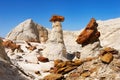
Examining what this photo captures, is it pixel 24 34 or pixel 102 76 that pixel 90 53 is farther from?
pixel 24 34

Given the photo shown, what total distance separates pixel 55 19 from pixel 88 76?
53.8 ft

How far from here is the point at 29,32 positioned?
5334 cm

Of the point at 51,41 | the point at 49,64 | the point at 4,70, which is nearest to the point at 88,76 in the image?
the point at 4,70

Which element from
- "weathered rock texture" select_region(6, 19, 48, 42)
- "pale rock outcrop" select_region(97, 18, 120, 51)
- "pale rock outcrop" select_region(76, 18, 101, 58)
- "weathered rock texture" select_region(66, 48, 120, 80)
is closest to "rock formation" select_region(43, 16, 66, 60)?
"pale rock outcrop" select_region(76, 18, 101, 58)

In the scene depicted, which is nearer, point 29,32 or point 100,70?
point 100,70

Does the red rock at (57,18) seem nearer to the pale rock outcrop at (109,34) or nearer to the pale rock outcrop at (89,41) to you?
the pale rock outcrop at (89,41)

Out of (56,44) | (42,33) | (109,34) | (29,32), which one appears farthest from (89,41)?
(42,33)

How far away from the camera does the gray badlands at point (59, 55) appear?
749 inches

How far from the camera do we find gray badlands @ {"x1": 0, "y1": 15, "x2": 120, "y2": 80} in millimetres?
19016

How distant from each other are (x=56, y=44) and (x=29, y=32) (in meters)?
19.8

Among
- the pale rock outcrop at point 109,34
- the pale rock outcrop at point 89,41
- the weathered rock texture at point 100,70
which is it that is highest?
the pale rock outcrop at point 109,34

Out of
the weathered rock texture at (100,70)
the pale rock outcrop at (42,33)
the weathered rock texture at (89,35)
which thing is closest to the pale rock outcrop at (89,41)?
the weathered rock texture at (89,35)

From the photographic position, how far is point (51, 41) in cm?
3441

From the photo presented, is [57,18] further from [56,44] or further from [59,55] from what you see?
[59,55]
